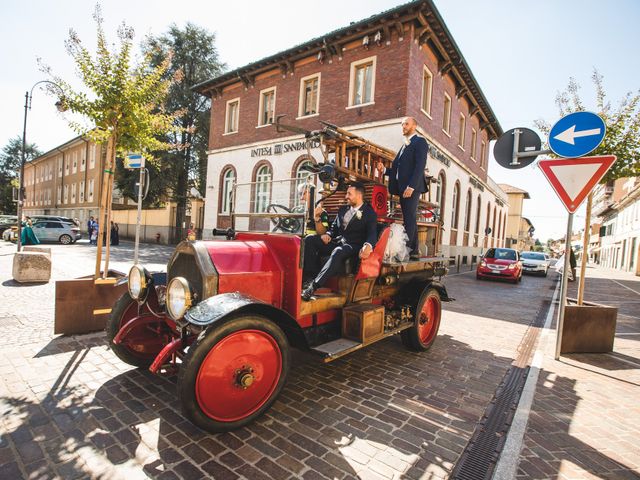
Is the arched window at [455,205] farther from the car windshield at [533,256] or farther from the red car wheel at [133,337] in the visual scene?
the red car wheel at [133,337]

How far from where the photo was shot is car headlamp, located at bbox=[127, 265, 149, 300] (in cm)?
310

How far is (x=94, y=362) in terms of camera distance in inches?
142

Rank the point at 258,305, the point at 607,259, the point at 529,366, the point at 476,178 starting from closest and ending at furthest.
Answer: the point at 258,305 → the point at 529,366 → the point at 476,178 → the point at 607,259

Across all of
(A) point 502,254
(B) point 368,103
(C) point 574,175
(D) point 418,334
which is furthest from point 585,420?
(A) point 502,254

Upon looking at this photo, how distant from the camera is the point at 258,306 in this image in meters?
2.58

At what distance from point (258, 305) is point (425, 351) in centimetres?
311

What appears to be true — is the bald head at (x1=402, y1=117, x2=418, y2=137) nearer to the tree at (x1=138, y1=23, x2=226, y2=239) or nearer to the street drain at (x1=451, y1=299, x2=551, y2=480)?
the street drain at (x1=451, y1=299, x2=551, y2=480)

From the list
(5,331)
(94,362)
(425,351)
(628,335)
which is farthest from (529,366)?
(5,331)

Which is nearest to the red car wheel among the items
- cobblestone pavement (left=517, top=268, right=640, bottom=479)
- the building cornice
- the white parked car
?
cobblestone pavement (left=517, top=268, right=640, bottom=479)

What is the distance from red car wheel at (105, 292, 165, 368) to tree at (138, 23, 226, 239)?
66.0 ft

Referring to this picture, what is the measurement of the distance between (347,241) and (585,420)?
277 centimetres

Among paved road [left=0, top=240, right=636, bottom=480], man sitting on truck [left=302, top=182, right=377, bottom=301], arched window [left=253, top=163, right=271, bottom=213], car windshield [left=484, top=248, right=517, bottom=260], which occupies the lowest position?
paved road [left=0, top=240, right=636, bottom=480]

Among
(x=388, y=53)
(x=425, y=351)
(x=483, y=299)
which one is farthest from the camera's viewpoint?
(x=388, y=53)

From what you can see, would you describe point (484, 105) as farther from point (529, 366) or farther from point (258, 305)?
point (258, 305)
